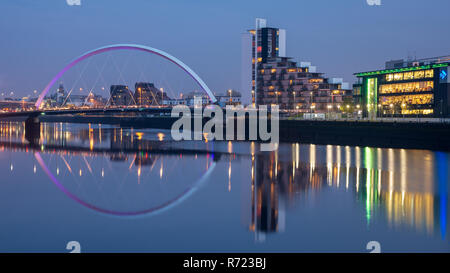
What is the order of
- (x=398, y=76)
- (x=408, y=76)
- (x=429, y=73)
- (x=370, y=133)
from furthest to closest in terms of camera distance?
(x=398, y=76), (x=408, y=76), (x=429, y=73), (x=370, y=133)

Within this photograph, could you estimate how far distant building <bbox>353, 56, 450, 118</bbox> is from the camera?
6381 cm

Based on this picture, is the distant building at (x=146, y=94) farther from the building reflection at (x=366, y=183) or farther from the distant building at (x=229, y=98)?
the building reflection at (x=366, y=183)

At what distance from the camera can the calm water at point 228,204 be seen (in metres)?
14.4

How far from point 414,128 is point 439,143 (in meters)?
3.69

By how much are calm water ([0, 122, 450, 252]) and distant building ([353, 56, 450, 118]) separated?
31.8 meters

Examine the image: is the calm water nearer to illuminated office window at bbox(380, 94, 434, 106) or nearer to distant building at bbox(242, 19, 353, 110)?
illuminated office window at bbox(380, 94, 434, 106)

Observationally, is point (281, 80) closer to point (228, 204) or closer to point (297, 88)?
point (297, 88)

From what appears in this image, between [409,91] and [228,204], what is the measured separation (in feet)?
187

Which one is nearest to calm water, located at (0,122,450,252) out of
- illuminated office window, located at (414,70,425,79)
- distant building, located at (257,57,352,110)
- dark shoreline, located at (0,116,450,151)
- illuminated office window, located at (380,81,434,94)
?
dark shoreline, located at (0,116,450,151)

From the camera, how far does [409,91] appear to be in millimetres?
69188

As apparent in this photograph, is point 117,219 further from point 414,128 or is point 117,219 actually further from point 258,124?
point 258,124

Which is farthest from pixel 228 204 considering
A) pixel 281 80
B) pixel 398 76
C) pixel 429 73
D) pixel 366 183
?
pixel 281 80

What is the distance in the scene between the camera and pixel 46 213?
1889 cm
